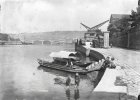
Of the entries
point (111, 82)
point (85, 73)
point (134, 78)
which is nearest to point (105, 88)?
point (111, 82)

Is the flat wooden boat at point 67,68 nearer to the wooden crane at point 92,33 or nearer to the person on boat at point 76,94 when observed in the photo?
the person on boat at point 76,94

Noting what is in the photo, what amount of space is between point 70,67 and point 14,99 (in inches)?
697

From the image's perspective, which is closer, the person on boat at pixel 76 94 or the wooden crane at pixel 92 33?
the person on boat at pixel 76 94

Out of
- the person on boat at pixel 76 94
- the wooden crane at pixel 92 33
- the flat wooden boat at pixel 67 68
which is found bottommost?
the person on boat at pixel 76 94

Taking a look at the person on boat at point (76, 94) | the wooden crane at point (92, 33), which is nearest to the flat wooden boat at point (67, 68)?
the person on boat at point (76, 94)

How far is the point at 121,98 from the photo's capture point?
605 inches

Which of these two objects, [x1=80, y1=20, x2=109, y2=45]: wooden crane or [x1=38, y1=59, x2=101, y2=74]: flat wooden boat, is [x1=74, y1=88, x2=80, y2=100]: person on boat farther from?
[x1=80, y1=20, x2=109, y2=45]: wooden crane

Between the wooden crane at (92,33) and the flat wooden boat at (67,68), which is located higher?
the wooden crane at (92,33)

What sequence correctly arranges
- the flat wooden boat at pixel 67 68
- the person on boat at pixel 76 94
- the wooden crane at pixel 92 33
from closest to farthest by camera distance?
1. the person on boat at pixel 76 94
2. the flat wooden boat at pixel 67 68
3. the wooden crane at pixel 92 33

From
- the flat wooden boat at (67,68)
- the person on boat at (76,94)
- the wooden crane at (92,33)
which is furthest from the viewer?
the wooden crane at (92,33)

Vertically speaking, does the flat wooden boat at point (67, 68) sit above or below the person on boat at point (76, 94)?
above

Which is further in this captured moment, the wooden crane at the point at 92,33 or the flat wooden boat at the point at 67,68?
the wooden crane at the point at 92,33

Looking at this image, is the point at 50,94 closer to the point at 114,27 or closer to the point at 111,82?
the point at 111,82

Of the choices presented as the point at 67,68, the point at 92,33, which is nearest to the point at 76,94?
the point at 67,68
